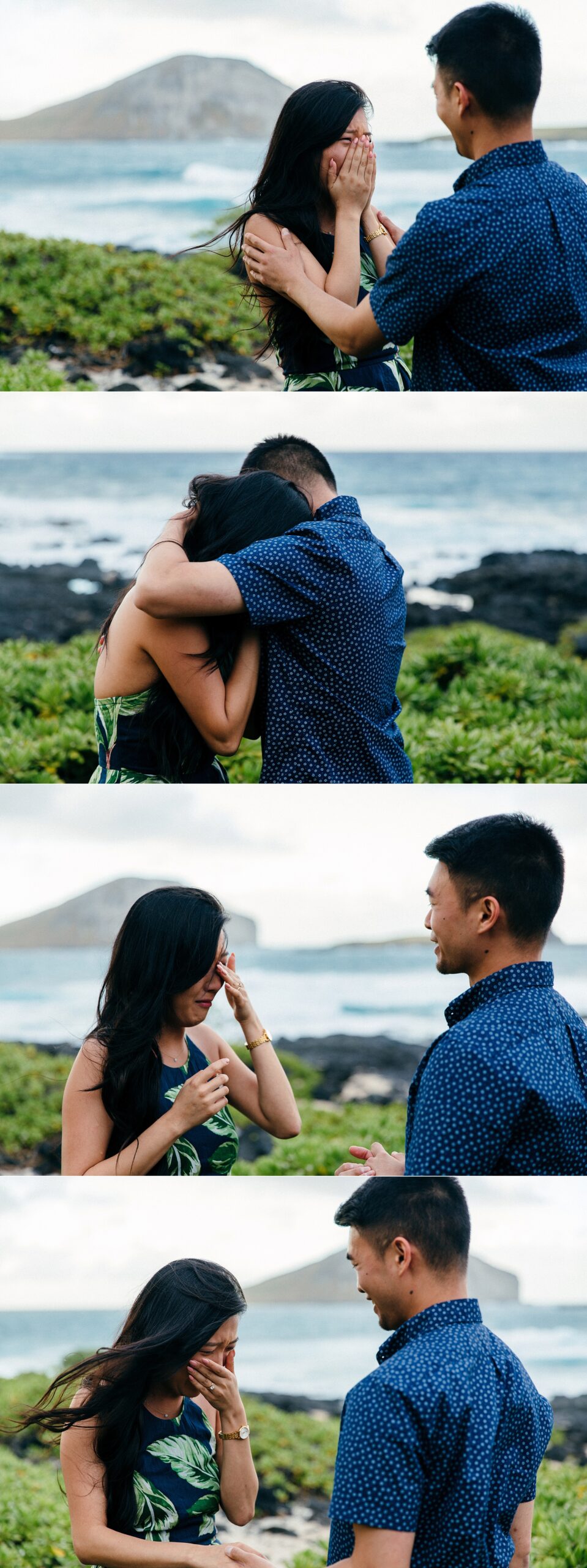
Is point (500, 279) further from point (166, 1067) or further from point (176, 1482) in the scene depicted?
point (176, 1482)

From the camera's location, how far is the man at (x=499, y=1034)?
2568 millimetres

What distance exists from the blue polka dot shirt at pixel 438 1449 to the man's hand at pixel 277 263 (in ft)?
7.25

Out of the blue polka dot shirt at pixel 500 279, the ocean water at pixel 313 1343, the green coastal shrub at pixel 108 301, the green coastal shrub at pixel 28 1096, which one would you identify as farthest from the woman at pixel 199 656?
the green coastal shrub at pixel 108 301

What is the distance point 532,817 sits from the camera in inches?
131

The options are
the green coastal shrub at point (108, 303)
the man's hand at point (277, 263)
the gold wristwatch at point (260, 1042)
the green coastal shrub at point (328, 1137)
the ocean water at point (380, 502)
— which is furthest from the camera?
the green coastal shrub at point (108, 303)

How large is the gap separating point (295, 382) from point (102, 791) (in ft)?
3.71

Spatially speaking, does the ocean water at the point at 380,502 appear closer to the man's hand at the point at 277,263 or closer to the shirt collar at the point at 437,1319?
the man's hand at the point at 277,263

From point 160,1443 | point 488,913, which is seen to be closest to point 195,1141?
point 160,1443

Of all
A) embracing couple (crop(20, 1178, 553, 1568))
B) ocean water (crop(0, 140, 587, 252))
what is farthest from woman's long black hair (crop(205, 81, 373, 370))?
embracing couple (crop(20, 1178, 553, 1568))

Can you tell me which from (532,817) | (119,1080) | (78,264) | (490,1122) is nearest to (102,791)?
(119,1080)

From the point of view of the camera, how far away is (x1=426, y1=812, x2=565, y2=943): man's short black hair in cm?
284

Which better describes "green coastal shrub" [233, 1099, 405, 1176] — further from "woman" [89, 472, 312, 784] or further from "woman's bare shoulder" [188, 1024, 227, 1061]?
"woman" [89, 472, 312, 784]

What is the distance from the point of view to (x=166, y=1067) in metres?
3.01

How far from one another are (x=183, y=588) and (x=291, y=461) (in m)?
0.57
